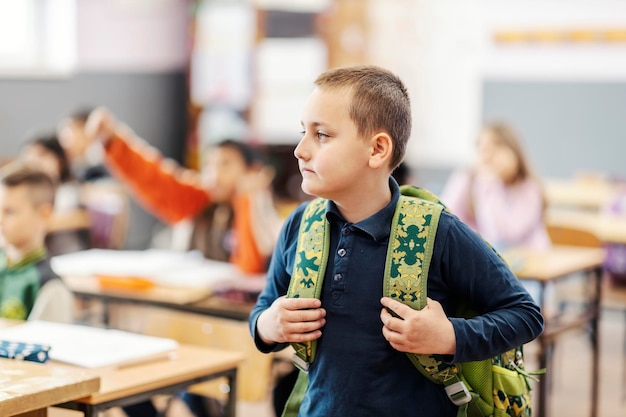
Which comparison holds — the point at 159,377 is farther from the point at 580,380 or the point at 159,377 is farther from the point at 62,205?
the point at 580,380

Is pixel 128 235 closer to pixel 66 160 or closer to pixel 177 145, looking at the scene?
pixel 177 145

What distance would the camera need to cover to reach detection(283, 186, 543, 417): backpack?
1601 mm

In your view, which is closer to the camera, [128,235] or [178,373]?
[178,373]

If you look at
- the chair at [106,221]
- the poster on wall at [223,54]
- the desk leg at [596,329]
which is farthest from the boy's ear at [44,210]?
the poster on wall at [223,54]

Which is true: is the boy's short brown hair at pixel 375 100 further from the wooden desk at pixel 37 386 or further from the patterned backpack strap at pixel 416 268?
the wooden desk at pixel 37 386

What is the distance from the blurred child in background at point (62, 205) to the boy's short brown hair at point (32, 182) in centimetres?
153

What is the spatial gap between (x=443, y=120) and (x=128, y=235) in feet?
8.62

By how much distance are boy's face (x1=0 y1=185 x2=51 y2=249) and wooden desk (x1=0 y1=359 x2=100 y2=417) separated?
985 millimetres

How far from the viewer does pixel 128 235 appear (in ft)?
24.2

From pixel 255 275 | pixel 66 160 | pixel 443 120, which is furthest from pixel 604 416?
pixel 443 120

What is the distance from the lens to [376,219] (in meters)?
1.66

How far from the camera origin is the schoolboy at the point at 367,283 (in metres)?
1.62

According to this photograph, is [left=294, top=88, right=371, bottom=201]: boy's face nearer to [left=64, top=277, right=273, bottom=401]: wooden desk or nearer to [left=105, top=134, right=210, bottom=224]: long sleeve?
[left=64, top=277, right=273, bottom=401]: wooden desk

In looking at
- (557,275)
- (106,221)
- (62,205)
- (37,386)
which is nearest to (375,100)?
(37,386)
